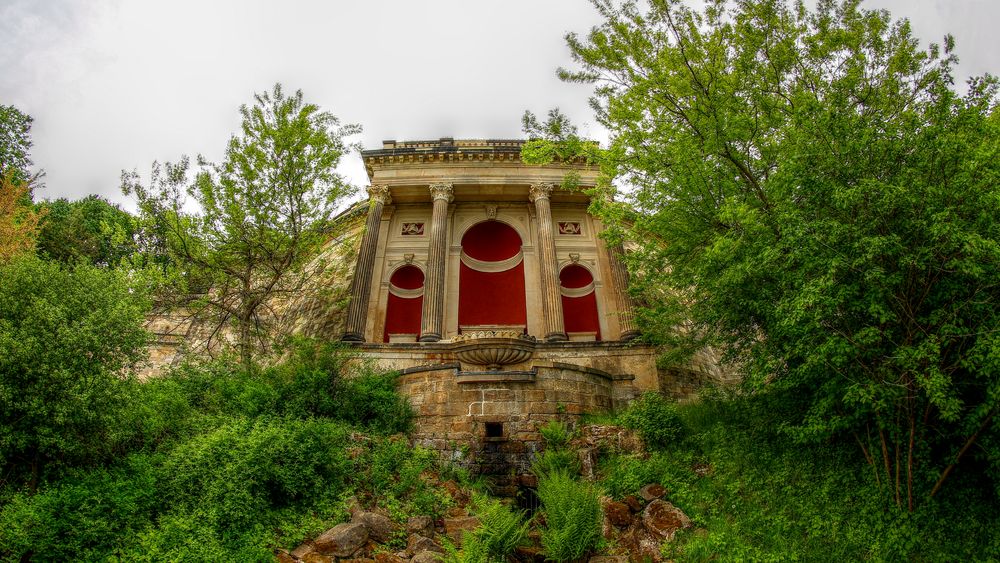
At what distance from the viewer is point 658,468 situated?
1045 cm

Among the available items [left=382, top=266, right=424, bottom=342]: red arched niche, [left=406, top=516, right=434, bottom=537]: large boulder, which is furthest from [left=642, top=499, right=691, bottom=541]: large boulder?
[left=382, top=266, right=424, bottom=342]: red arched niche

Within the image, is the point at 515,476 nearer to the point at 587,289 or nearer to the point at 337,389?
the point at 337,389

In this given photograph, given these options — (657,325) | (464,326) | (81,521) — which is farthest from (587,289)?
(81,521)

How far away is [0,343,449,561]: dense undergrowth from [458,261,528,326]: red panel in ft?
33.3

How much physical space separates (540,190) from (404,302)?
7835 millimetres

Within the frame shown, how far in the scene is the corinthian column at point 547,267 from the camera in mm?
19422

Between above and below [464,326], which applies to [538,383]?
below

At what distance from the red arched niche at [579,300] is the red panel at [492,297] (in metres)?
1.92

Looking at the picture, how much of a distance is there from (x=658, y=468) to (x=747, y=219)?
17.3 ft

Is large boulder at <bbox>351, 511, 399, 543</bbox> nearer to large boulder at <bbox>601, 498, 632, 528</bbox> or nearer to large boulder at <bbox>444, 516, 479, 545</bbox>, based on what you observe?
large boulder at <bbox>444, 516, 479, 545</bbox>

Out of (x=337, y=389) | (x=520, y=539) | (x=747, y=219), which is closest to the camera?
(x=747, y=219)

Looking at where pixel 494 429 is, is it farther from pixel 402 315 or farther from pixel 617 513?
pixel 402 315

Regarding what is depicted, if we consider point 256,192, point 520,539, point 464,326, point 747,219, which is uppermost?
point 256,192

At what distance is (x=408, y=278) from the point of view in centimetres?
2403
